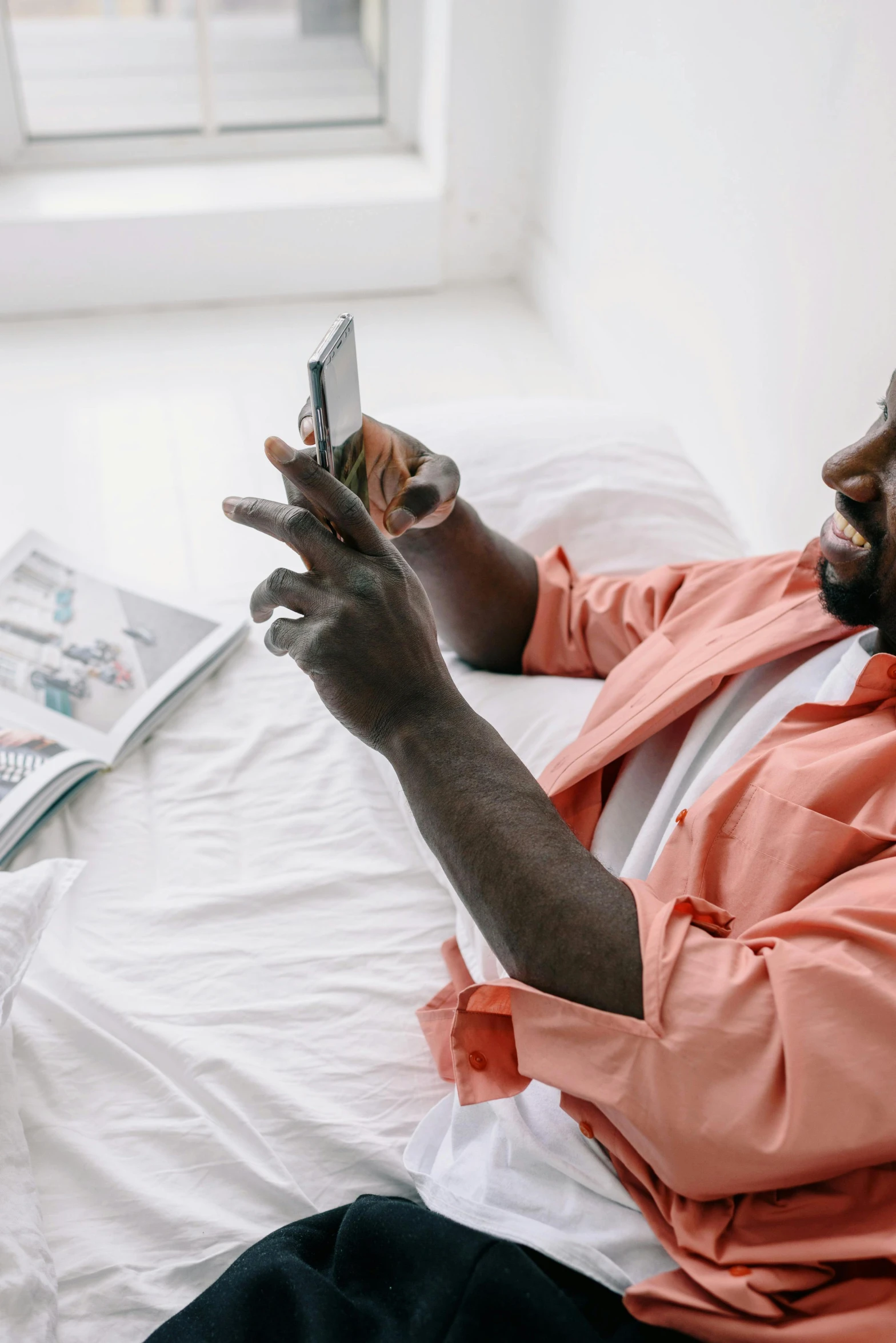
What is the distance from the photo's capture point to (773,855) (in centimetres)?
92

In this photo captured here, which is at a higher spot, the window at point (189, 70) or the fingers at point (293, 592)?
the window at point (189, 70)

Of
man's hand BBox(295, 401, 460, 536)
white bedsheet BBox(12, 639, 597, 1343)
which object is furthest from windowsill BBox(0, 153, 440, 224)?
man's hand BBox(295, 401, 460, 536)

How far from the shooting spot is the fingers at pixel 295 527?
939 mm

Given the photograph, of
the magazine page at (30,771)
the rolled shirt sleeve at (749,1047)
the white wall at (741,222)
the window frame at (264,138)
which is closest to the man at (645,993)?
the rolled shirt sleeve at (749,1047)

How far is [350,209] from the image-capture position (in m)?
2.85

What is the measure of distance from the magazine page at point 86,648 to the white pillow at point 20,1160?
0.95ft

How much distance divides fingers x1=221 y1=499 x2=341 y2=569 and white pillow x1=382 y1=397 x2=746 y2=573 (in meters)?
0.65

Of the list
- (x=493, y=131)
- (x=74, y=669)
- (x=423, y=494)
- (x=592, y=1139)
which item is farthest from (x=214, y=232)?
(x=592, y=1139)

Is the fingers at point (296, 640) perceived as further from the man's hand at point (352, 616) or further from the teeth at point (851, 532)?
the teeth at point (851, 532)

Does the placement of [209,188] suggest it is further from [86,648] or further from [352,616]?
[352,616]

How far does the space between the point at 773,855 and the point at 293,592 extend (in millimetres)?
437

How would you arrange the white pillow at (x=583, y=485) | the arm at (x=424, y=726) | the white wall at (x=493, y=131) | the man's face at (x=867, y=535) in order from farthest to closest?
1. the white wall at (x=493, y=131)
2. the white pillow at (x=583, y=485)
3. the man's face at (x=867, y=535)
4. the arm at (x=424, y=726)

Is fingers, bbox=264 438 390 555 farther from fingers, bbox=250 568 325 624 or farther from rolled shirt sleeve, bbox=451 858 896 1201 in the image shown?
rolled shirt sleeve, bbox=451 858 896 1201

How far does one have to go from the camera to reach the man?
0.78 metres
